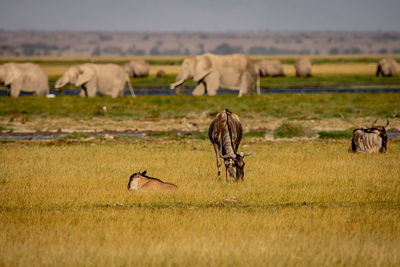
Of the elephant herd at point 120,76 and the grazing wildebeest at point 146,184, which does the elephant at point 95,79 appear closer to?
the elephant herd at point 120,76

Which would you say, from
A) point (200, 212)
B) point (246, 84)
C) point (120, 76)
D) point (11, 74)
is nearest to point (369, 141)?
point (200, 212)

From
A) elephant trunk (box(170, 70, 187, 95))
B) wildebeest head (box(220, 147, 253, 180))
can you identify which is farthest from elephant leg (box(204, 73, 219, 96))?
wildebeest head (box(220, 147, 253, 180))

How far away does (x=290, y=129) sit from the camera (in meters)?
33.2

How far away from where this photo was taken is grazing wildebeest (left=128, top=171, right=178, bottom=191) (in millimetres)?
18297

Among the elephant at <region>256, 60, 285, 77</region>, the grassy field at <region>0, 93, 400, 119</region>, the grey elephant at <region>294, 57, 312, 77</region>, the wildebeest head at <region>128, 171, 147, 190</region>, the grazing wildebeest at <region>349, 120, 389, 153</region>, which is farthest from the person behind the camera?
the elephant at <region>256, 60, 285, 77</region>

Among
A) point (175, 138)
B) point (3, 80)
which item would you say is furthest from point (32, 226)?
point (3, 80)

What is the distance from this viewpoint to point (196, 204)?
17.0 m

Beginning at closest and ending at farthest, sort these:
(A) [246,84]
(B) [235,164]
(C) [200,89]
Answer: (B) [235,164] < (A) [246,84] < (C) [200,89]

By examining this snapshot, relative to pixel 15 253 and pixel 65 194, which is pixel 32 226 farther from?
pixel 65 194

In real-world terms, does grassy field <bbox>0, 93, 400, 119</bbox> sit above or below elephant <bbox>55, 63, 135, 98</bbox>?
below

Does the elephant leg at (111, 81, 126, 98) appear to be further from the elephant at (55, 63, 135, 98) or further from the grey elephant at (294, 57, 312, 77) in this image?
the grey elephant at (294, 57, 312, 77)

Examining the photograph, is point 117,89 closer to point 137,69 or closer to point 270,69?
point 137,69

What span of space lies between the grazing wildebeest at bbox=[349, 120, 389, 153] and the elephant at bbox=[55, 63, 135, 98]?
27299mm

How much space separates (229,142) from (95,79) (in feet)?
113
